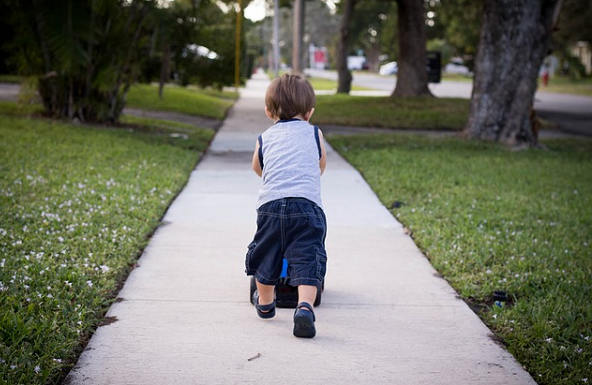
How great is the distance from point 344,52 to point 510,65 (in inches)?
700

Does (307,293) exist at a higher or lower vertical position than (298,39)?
lower

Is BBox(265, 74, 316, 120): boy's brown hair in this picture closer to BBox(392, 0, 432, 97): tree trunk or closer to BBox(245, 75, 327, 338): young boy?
BBox(245, 75, 327, 338): young boy

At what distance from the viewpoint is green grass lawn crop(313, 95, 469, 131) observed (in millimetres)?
16484

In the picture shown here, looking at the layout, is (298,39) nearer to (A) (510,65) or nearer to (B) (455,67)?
(A) (510,65)

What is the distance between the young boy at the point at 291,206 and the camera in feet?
12.7

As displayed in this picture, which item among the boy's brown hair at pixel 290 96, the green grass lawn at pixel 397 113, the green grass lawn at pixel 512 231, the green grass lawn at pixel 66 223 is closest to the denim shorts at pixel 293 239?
the boy's brown hair at pixel 290 96

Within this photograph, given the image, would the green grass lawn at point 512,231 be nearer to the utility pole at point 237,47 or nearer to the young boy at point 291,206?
the young boy at point 291,206

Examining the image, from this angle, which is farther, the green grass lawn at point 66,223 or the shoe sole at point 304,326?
the shoe sole at point 304,326

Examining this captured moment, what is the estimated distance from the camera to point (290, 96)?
154 inches

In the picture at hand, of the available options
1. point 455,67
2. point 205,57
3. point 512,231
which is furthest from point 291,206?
point 455,67

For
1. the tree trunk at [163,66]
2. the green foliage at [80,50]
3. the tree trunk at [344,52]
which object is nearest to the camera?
the green foliage at [80,50]

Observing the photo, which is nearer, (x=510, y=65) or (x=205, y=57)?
(x=510, y=65)

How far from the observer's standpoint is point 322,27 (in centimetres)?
9681

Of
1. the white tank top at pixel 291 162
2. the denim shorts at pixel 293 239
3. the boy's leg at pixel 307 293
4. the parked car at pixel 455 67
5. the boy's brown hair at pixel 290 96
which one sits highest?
the boy's brown hair at pixel 290 96
